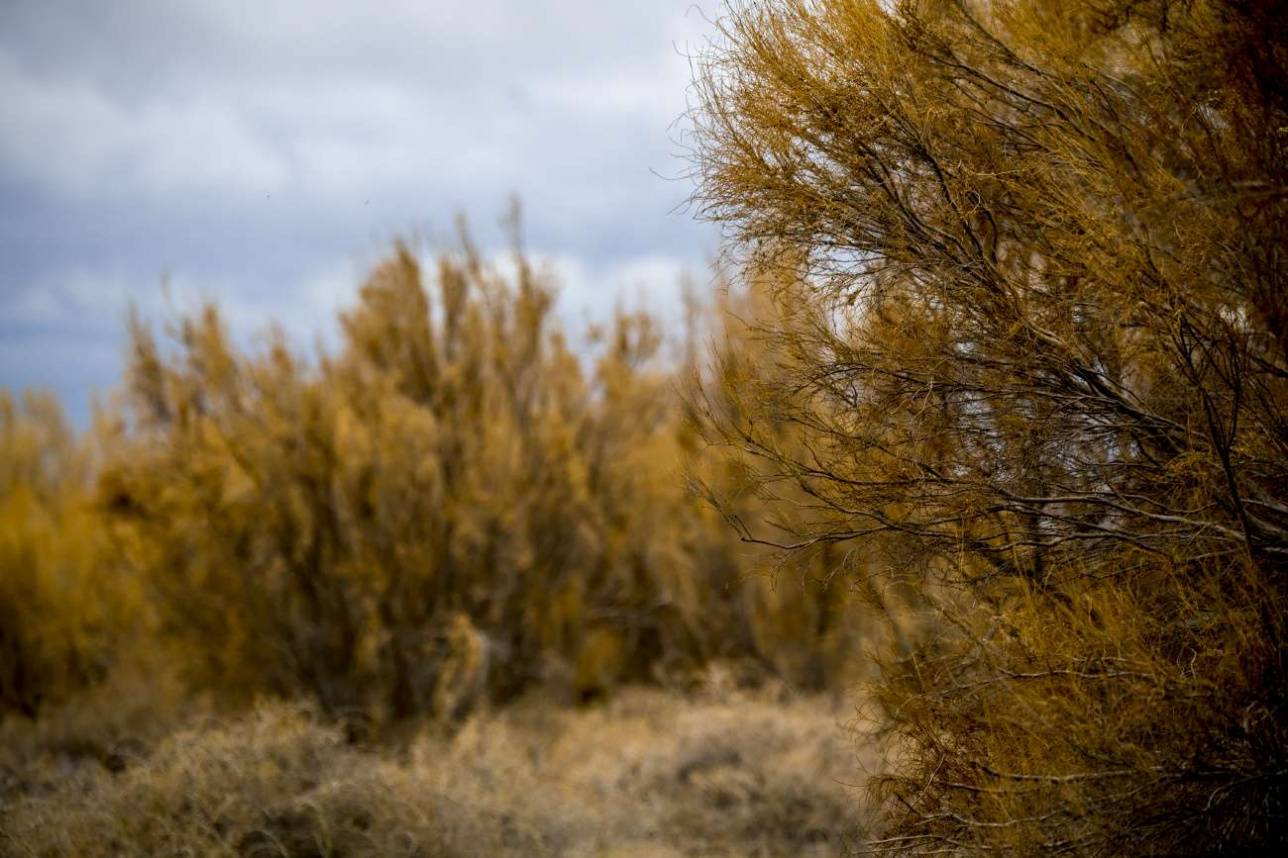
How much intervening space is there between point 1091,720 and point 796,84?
8.57 ft

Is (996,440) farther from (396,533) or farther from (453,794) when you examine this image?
(396,533)

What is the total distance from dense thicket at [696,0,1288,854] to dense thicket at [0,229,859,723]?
17.6 feet

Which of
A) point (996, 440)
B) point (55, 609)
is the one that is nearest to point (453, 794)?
point (996, 440)

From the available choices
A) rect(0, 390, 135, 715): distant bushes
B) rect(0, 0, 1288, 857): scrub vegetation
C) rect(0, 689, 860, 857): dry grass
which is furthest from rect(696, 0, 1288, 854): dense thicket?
rect(0, 390, 135, 715): distant bushes

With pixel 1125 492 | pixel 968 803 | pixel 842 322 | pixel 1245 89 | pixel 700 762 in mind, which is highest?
pixel 1245 89

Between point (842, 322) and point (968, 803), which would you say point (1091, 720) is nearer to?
point (968, 803)

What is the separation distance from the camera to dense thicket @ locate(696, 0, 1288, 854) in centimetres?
326

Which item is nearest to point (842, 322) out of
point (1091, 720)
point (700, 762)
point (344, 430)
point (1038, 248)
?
point (1038, 248)

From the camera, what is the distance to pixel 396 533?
37.7ft

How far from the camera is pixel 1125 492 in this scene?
12.4 ft

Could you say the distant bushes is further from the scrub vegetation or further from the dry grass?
the scrub vegetation

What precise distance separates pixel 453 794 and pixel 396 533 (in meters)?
4.94

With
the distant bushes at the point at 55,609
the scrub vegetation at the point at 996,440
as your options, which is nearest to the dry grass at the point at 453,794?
the scrub vegetation at the point at 996,440

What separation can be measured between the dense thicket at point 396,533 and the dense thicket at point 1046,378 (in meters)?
5.36
